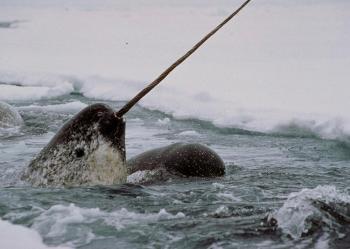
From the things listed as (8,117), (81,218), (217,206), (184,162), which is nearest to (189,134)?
(184,162)

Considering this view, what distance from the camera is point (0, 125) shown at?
7.89 metres

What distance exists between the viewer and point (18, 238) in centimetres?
294

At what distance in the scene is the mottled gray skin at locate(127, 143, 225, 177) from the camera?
5000 millimetres

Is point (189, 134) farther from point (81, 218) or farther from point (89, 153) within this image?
point (81, 218)

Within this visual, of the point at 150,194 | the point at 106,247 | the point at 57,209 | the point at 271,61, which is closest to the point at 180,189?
the point at 150,194

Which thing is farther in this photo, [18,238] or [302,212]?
[302,212]

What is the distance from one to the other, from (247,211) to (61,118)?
5.32m

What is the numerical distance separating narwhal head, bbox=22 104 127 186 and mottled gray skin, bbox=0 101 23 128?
3.73m

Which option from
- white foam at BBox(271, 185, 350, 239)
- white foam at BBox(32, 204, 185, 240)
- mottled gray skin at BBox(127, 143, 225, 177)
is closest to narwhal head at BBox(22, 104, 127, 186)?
white foam at BBox(32, 204, 185, 240)

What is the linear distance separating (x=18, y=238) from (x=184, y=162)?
2.25 metres

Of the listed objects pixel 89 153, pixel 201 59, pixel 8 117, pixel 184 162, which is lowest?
pixel 184 162

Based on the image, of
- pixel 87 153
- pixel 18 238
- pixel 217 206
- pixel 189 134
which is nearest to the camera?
pixel 18 238

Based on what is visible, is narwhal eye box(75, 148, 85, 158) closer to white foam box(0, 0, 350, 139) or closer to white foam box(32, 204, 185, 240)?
white foam box(32, 204, 185, 240)

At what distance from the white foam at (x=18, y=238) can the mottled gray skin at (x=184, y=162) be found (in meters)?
1.97
